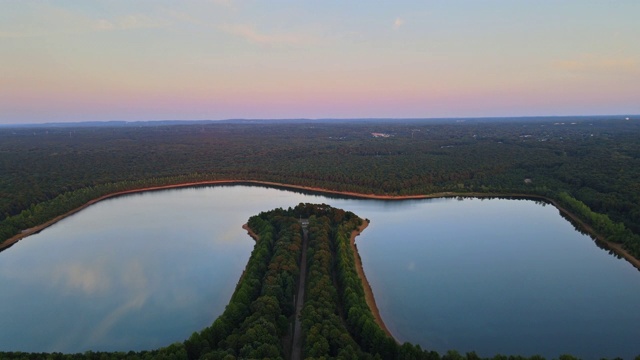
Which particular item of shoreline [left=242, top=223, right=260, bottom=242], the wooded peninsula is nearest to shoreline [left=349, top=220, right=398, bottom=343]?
the wooded peninsula

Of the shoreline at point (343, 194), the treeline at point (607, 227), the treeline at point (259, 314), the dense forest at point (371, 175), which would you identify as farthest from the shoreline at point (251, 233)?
the treeline at point (607, 227)

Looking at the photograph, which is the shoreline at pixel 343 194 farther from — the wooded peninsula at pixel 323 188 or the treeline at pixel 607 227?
the treeline at pixel 607 227

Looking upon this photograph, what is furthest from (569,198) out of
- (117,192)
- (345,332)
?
(117,192)

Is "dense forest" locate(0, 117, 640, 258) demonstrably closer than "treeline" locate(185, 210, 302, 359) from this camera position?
No

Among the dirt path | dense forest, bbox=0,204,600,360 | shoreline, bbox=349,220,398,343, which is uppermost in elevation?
dense forest, bbox=0,204,600,360

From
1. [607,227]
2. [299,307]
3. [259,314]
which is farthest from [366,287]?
[607,227]

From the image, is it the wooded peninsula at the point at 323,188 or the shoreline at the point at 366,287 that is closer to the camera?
the wooded peninsula at the point at 323,188

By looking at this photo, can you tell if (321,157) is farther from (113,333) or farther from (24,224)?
(113,333)

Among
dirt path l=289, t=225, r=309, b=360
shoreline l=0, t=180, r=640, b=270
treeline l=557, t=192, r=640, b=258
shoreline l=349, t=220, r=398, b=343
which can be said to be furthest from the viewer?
shoreline l=0, t=180, r=640, b=270

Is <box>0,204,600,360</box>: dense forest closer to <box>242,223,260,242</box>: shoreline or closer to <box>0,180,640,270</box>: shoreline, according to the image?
<box>242,223,260,242</box>: shoreline
